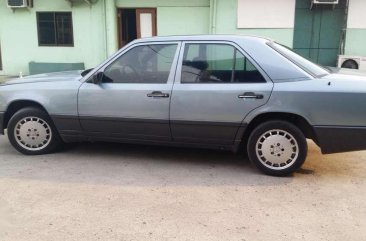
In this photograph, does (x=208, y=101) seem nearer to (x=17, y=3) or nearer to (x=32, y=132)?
(x=32, y=132)

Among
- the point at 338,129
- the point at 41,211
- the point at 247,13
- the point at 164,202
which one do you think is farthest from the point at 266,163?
the point at 247,13

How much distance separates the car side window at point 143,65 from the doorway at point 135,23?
1005 centimetres

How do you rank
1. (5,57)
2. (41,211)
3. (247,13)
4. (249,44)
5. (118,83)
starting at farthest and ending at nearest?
(5,57) < (247,13) < (118,83) < (249,44) < (41,211)

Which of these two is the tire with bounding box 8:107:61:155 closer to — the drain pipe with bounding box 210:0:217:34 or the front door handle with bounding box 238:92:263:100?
the front door handle with bounding box 238:92:263:100

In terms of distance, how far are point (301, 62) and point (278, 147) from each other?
1029 mm

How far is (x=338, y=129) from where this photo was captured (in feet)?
14.0

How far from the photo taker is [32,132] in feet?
17.5

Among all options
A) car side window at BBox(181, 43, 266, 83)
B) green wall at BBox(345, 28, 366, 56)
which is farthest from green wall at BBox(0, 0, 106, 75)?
car side window at BBox(181, 43, 266, 83)

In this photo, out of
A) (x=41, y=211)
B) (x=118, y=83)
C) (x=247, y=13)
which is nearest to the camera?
(x=41, y=211)

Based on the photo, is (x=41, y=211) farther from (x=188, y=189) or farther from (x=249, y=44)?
(x=249, y=44)

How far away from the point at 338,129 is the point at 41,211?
3144 millimetres

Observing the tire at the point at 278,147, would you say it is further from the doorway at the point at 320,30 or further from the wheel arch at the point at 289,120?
the doorway at the point at 320,30

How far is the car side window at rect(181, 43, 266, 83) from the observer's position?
4.54 meters

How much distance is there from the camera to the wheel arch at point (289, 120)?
445 cm
